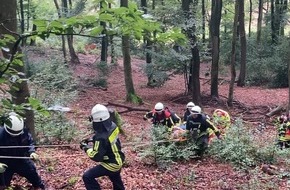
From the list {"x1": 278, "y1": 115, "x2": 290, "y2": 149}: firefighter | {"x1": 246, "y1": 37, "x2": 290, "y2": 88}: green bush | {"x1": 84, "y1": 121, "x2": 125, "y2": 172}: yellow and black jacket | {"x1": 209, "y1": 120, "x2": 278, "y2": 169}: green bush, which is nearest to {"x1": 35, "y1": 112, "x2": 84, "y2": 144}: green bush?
{"x1": 209, "y1": 120, "x2": 278, "y2": 169}: green bush

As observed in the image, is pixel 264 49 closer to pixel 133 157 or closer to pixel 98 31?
pixel 133 157

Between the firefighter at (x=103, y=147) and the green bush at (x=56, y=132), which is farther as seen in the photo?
the green bush at (x=56, y=132)

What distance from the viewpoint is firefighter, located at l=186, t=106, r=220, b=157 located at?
33.4 feet

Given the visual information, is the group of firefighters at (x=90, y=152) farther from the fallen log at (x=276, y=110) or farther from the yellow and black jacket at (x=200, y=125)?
the fallen log at (x=276, y=110)

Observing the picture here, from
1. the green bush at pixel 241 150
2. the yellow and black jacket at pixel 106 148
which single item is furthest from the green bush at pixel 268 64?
the yellow and black jacket at pixel 106 148

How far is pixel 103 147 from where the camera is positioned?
590cm

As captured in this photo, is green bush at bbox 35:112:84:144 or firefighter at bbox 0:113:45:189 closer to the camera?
firefighter at bbox 0:113:45:189

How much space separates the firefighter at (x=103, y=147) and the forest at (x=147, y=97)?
722 mm

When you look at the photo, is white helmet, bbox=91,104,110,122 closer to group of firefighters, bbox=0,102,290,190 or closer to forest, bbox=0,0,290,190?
group of firefighters, bbox=0,102,290,190

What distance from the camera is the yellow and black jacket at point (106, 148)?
19.3 feet

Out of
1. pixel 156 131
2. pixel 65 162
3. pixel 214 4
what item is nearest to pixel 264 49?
pixel 214 4

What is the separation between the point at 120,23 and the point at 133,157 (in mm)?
7457

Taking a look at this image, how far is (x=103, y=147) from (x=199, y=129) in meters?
4.99

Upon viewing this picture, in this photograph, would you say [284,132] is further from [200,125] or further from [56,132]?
[56,132]
